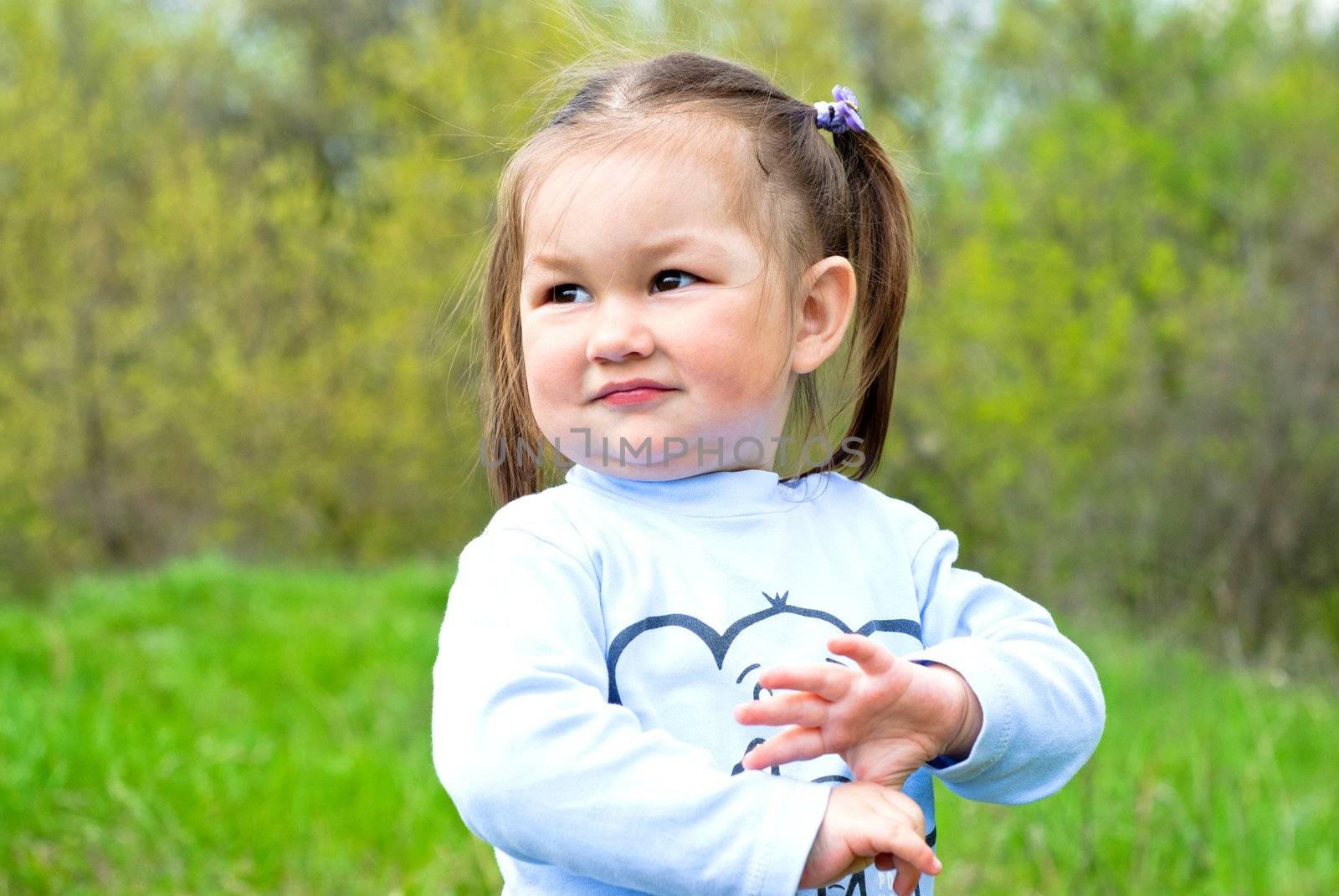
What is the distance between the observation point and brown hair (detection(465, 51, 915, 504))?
160cm

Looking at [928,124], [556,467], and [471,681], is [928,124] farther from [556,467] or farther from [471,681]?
[471,681]

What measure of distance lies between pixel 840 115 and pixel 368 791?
246cm

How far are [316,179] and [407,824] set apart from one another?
11842 millimetres

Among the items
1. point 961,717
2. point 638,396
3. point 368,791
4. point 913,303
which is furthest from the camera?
point 913,303

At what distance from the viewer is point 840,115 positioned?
5.78 feet

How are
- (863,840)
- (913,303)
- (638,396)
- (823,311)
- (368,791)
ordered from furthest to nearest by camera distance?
(913,303) → (368,791) → (823,311) → (638,396) → (863,840)

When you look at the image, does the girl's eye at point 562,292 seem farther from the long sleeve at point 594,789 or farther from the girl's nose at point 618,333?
the long sleeve at point 594,789

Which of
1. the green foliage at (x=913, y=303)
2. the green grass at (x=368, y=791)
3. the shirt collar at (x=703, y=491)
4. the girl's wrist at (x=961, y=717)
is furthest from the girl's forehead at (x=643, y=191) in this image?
the green foliage at (x=913, y=303)

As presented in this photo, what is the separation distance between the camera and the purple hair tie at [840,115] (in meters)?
1.74

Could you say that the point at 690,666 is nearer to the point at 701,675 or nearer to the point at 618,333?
the point at 701,675

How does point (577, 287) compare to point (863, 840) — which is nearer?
point (863, 840)

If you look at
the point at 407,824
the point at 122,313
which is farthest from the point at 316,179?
the point at 407,824

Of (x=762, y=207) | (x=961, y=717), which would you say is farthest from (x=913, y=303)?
(x=961, y=717)
